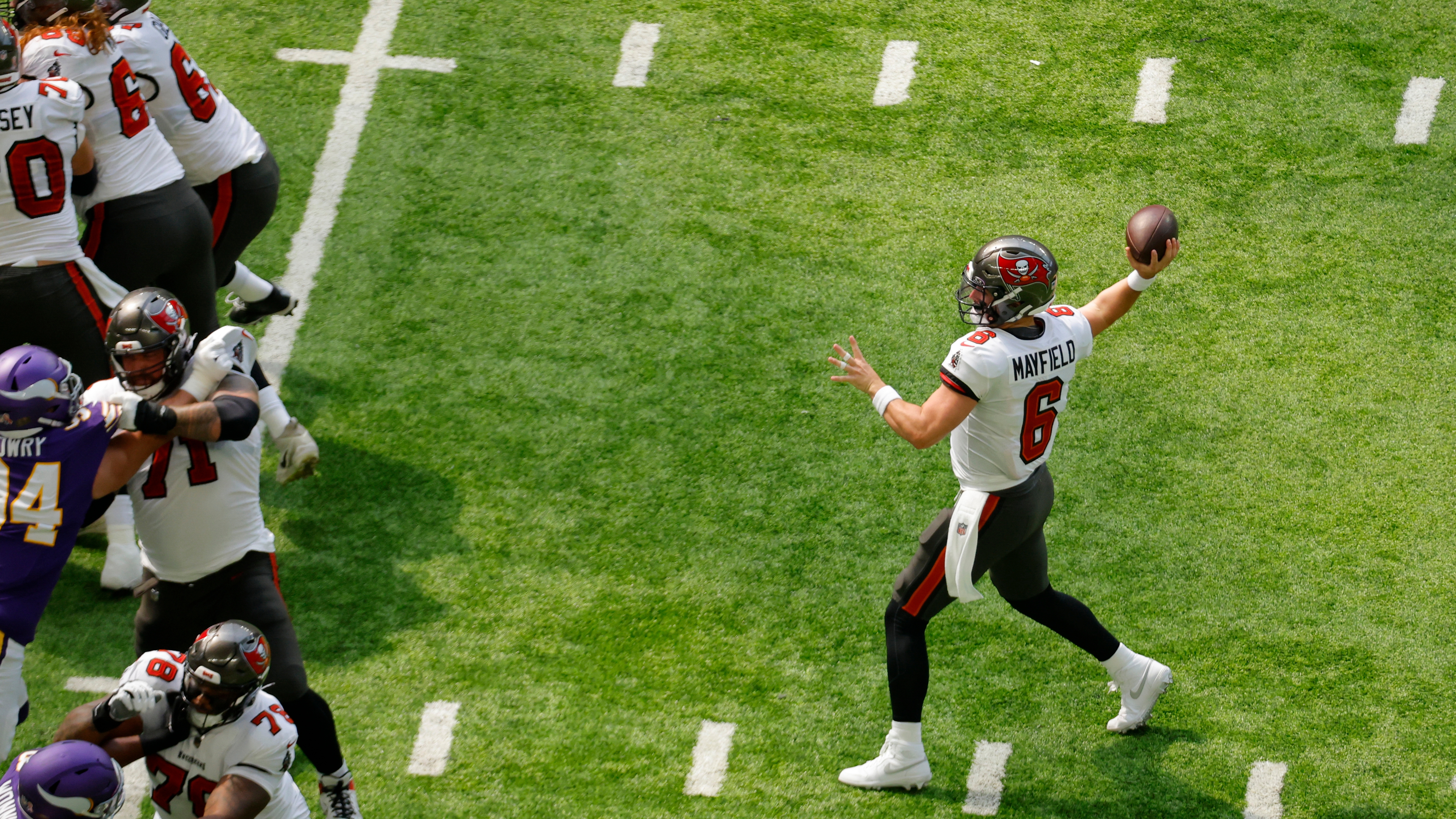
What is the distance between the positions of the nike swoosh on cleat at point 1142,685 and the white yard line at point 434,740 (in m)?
2.32

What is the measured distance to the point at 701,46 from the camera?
7.43 metres

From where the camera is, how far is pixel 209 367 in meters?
3.76

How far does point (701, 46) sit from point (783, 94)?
60cm

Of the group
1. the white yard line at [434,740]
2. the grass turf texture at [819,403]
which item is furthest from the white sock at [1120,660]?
the white yard line at [434,740]

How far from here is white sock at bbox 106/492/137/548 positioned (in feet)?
16.9

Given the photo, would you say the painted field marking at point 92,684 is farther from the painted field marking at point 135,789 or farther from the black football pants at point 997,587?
the black football pants at point 997,587

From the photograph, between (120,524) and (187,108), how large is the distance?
5.40 feet

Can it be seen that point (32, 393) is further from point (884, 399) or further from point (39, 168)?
point (884, 399)

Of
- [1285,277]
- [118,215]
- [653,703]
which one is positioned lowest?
[653,703]

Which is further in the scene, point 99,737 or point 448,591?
point 448,591

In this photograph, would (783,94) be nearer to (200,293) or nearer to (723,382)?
(723,382)

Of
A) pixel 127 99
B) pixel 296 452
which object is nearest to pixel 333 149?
pixel 127 99

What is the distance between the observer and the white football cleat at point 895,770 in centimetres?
435

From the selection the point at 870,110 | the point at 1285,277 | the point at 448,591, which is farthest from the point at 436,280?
the point at 1285,277
